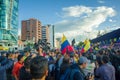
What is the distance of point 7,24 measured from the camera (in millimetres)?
108250

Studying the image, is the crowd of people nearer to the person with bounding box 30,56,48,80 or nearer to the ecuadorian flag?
the person with bounding box 30,56,48,80

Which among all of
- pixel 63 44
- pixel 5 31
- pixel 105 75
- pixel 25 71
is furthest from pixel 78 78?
pixel 5 31

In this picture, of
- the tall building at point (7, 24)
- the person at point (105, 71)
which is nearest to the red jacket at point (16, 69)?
the person at point (105, 71)

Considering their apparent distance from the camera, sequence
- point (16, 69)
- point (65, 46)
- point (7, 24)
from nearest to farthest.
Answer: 1. point (16, 69)
2. point (65, 46)
3. point (7, 24)

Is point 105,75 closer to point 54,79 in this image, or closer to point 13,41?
point 54,79

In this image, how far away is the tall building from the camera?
105812 millimetres

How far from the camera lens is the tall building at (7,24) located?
105812 millimetres

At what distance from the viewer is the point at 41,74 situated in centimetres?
326

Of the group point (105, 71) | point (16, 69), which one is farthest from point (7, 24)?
point (105, 71)

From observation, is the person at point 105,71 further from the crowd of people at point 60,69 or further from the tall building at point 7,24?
the tall building at point 7,24

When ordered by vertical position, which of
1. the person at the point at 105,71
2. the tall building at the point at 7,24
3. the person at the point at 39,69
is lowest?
the person at the point at 105,71

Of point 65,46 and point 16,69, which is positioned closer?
point 16,69

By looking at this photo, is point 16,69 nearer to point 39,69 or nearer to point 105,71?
point 105,71

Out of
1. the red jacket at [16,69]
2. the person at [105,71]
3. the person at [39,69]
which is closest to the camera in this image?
the person at [39,69]
